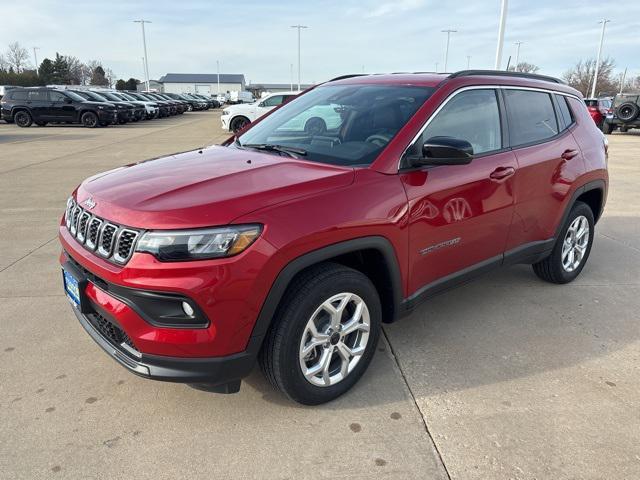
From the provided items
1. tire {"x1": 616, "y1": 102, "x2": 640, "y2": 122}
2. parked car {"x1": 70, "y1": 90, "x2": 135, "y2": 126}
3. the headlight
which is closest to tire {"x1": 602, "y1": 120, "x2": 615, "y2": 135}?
tire {"x1": 616, "y1": 102, "x2": 640, "y2": 122}

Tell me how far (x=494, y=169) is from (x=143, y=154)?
11.3m

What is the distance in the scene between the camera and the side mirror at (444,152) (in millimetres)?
2814

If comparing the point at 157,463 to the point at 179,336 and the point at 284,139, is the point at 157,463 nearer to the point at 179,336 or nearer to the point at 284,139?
the point at 179,336

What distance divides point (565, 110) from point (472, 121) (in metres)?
1.42

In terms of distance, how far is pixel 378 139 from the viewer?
3041 mm

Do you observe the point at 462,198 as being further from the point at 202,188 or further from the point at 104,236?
the point at 104,236

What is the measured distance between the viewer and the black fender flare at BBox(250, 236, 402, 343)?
7.74 ft

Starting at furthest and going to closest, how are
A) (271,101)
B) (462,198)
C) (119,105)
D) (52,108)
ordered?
(119,105)
(52,108)
(271,101)
(462,198)

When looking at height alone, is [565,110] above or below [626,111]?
above

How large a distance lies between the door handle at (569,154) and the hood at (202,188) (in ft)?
7.38

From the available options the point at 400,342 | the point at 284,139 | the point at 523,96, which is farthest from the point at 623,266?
the point at 284,139

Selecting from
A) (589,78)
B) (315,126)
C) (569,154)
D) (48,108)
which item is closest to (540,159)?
(569,154)

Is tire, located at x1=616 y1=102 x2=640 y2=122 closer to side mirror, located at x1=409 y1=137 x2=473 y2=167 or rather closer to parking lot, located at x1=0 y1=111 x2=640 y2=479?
parking lot, located at x1=0 y1=111 x2=640 y2=479

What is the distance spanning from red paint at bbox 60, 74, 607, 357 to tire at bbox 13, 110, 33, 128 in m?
23.4
